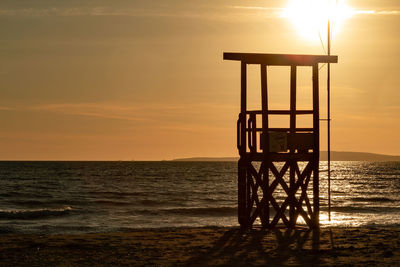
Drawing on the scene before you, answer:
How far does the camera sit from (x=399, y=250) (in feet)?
51.4

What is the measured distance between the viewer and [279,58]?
18.7 m

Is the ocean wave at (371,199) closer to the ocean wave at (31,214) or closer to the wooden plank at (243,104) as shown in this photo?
the ocean wave at (31,214)

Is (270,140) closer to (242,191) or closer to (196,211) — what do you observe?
(242,191)

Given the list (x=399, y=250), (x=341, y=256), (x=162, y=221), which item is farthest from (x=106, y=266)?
(x=162, y=221)

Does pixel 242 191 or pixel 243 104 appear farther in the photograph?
pixel 242 191

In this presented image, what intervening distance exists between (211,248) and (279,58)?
5.81 metres

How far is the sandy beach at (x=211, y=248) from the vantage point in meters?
14.3

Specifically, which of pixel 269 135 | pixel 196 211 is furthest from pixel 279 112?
pixel 196 211

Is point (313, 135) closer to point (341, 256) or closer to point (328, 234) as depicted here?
point (328, 234)

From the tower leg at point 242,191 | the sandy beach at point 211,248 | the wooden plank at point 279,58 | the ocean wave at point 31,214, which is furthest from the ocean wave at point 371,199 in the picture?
the wooden plank at point 279,58

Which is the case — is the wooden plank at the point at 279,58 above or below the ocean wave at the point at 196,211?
above

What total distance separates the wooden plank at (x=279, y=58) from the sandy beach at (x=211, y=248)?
15.2 ft

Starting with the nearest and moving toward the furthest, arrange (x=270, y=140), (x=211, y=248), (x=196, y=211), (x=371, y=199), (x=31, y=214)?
(x=211, y=248) → (x=270, y=140) → (x=31, y=214) → (x=196, y=211) → (x=371, y=199)

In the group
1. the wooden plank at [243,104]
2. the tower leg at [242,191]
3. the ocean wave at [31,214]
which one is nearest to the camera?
the wooden plank at [243,104]
